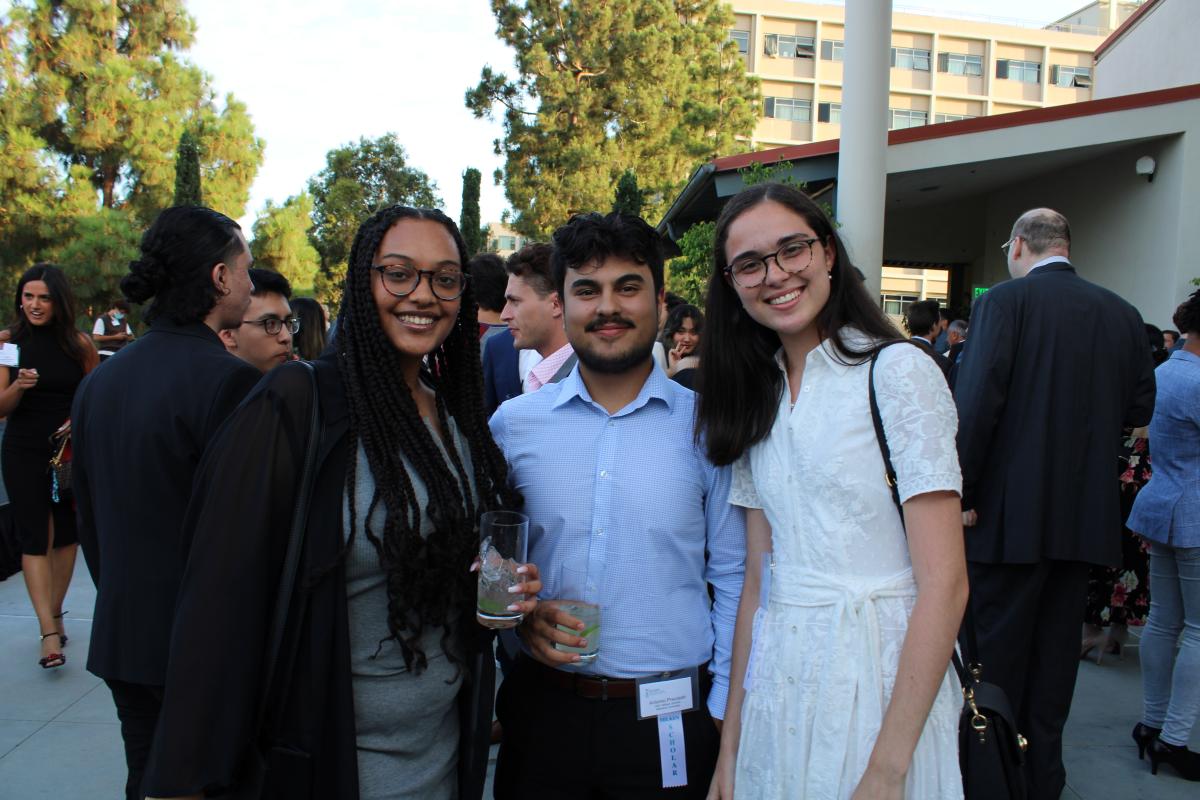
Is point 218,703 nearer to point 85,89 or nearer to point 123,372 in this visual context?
point 123,372

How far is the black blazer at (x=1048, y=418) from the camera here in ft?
10.5

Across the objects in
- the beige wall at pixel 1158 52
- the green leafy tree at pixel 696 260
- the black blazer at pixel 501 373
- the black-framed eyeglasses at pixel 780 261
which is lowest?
the black blazer at pixel 501 373

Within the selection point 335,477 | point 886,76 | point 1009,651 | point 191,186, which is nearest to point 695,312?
point 1009,651

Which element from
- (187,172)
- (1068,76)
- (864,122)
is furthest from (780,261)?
(1068,76)

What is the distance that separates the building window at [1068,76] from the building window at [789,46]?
1774 centimetres

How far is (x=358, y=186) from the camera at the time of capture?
31938mm

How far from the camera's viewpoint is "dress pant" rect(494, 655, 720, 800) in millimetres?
1957

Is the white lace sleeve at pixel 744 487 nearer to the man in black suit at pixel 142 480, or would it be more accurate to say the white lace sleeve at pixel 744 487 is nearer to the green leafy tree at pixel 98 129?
the man in black suit at pixel 142 480

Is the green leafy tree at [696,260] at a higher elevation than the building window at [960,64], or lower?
lower

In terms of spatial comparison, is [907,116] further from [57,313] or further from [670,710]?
[670,710]

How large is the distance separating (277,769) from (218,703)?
20 cm

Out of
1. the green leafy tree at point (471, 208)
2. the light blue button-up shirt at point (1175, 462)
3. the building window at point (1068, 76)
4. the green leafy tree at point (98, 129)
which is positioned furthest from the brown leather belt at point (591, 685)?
the building window at point (1068, 76)

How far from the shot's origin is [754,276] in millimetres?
1808

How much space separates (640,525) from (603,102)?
27.3 meters
